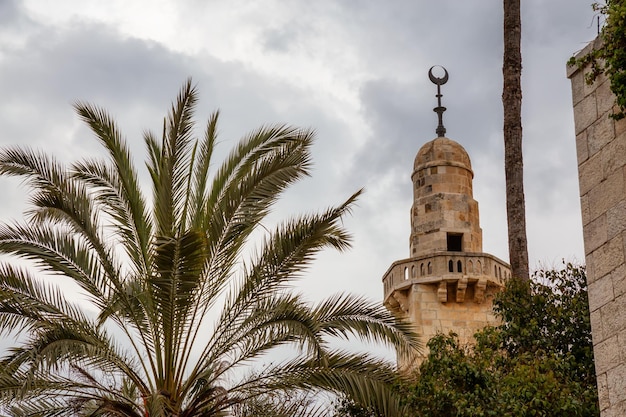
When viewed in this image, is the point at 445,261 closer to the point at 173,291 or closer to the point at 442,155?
the point at 442,155

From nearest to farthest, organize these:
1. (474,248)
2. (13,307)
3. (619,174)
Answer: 1. (619,174)
2. (13,307)
3. (474,248)

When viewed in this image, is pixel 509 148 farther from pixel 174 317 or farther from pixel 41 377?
pixel 41 377

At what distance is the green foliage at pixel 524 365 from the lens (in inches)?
525

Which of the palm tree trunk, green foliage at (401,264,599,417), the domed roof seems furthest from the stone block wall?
the domed roof

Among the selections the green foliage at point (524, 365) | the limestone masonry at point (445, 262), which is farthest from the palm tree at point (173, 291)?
the limestone masonry at point (445, 262)

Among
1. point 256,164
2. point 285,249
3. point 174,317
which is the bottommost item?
point 174,317

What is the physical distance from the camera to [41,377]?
12.6 metres

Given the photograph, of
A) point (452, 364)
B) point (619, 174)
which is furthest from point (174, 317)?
point (619, 174)

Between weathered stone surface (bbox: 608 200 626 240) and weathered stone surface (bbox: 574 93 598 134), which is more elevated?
weathered stone surface (bbox: 574 93 598 134)

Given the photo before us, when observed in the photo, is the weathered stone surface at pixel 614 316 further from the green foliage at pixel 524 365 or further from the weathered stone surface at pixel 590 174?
the green foliage at pixel 524 365

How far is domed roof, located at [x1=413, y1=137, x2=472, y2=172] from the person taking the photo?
2497 centimetres

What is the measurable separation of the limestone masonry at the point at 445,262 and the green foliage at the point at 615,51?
14.8 meters

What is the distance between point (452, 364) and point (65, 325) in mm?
4962

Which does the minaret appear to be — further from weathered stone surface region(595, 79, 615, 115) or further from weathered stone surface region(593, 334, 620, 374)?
weathered stone surface region(593, 334, 620, 374)
